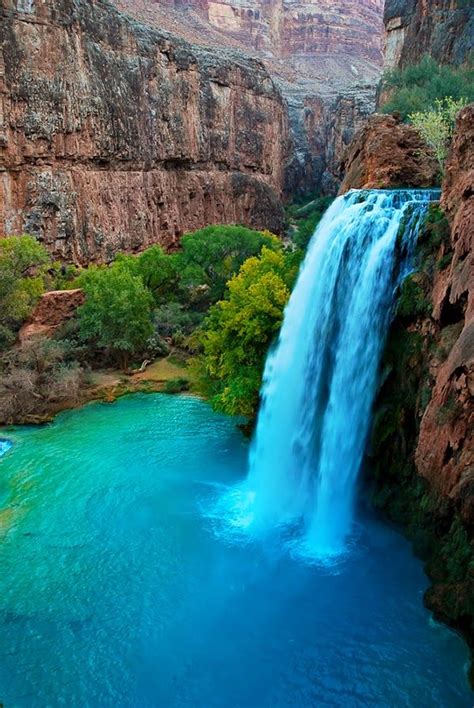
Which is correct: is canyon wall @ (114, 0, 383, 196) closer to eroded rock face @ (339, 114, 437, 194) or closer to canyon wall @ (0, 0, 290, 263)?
canyon wall @ (0, 0, 290, 263)

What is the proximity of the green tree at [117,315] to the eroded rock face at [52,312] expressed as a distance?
38.0 inches

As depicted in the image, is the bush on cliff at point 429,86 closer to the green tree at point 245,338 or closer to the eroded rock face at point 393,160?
the eroded rock face at point 393,160

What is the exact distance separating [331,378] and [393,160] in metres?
9.32

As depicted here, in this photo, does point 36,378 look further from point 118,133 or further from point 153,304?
point 118,133

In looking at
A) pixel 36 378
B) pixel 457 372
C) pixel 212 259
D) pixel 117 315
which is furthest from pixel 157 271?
pixel 457 372

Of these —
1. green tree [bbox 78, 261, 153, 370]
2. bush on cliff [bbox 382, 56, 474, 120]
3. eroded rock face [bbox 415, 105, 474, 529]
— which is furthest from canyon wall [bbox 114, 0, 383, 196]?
eroded rock face [bbox 415, 105, 474, 529]

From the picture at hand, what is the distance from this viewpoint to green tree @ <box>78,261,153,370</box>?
24.5 m

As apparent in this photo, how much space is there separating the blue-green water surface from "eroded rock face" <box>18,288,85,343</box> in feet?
38.8

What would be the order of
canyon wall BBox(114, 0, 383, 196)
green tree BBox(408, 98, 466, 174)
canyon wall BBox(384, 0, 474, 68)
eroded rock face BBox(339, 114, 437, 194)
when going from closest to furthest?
green tree BBox(408, 98, 466, 174) → eroded rock face BBox(339, 114, 437, 194) → canyon wall BBox(384, 0, 474, 68) → canyon wall BBox(114, 0, 383, 196)

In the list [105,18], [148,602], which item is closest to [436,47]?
[105,18]

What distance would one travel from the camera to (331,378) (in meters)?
13.4

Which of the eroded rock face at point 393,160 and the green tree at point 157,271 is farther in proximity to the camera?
the green tree at point 157,271

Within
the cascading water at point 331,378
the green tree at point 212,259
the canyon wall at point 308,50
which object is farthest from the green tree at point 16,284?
the canyon wall at point 308,50

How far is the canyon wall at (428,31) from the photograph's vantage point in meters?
28.7
